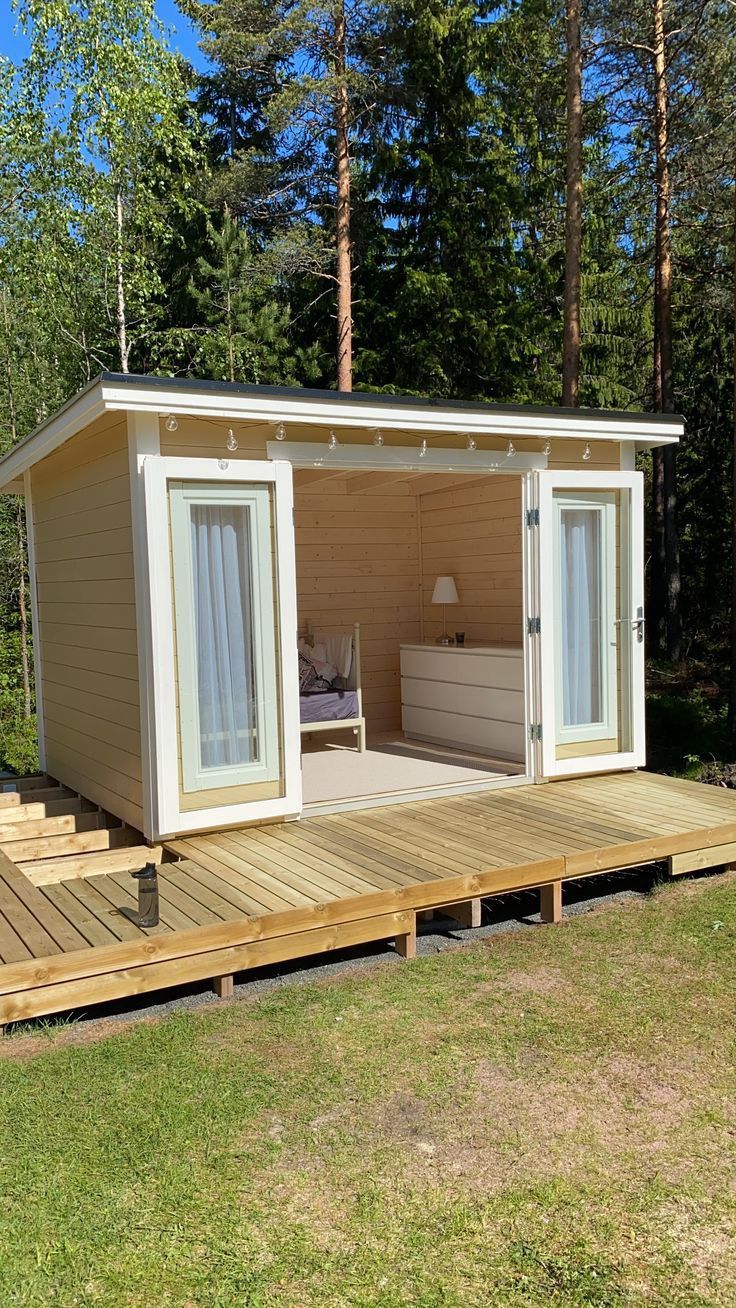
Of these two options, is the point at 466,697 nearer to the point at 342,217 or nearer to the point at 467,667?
the point at 467,667

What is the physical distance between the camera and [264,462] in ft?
16.9

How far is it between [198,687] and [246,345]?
8.80 m

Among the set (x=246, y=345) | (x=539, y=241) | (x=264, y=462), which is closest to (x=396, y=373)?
(x=246, y=345)

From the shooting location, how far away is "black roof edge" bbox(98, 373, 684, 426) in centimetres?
466

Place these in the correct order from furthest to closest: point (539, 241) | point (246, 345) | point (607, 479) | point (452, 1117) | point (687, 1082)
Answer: point (539, 241)
point (246, 345)
point (607, 479)
point (687, 1082)
point (452, 1117)

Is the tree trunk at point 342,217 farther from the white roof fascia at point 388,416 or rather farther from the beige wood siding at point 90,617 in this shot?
the white roof fascia at point 388,416

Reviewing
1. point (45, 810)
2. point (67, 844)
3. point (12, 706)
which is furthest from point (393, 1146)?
point (12, 706)

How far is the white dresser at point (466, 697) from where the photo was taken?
7066 millimetres

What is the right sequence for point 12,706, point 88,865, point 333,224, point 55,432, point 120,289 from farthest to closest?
point 333,224 → point 12,706 → point 120,289 → point 55,432 → point 88,865

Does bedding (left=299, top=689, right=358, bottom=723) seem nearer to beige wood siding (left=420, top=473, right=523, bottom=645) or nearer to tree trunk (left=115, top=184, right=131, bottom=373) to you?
beige wood siding (left=420, top=473, right=523, bottom=645)

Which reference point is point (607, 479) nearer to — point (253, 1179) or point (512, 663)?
point (512, 663)

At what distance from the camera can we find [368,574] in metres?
8.72

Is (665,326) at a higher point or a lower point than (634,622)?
higher

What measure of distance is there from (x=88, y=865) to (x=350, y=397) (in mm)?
2570
